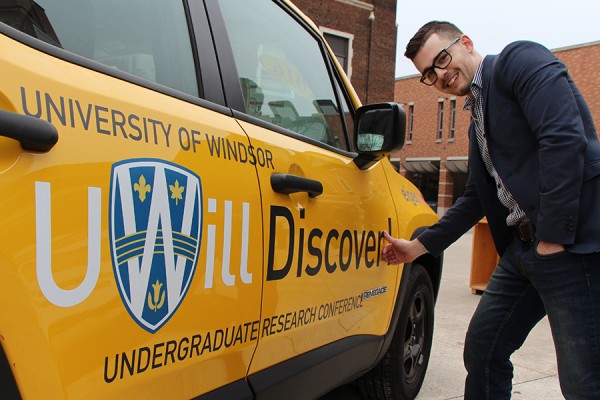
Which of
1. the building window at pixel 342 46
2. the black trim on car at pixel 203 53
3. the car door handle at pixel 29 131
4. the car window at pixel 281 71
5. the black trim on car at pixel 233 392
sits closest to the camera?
the car door handle at pixel 29 131

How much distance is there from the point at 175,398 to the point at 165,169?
57 cm

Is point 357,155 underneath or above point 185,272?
above

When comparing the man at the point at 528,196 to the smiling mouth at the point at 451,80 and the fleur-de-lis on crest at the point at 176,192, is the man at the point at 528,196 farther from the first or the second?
the fleur-de-lis on crest at the point at 176,192

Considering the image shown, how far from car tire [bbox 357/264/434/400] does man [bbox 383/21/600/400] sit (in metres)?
0.65

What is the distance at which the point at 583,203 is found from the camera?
1.82 metres

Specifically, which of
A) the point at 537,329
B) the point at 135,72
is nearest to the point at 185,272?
the point at 135,72

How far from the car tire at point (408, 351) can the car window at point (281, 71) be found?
40.7 inches

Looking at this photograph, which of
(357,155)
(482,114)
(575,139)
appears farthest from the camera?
(357,155)

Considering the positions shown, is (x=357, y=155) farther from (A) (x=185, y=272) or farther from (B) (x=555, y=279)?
(A) (x=185, y=272)

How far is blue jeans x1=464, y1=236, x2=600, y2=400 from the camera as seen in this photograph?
184 centimetres

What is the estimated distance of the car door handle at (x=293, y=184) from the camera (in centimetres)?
176

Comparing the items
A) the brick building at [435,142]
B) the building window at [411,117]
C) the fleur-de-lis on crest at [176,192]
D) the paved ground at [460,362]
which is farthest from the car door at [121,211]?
the building window at [411,117]

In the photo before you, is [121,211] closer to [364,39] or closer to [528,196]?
[528,196]

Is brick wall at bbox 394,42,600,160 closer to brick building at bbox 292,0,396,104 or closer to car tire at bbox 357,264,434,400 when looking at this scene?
brick building at bbox 292,0,396,104
